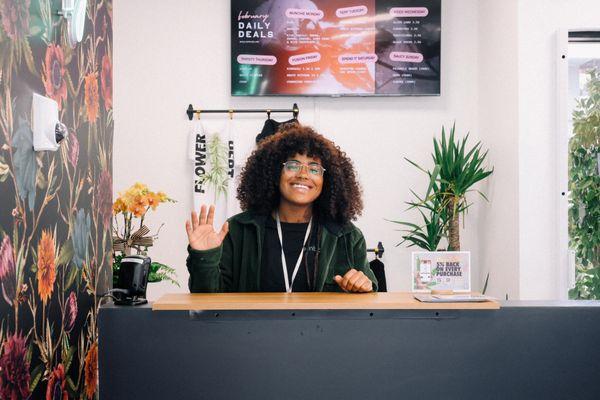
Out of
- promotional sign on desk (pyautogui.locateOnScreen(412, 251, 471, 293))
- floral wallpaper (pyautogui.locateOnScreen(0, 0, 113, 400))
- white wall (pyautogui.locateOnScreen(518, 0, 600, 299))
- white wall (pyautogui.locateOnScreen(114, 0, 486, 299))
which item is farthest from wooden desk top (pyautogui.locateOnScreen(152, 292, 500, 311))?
white wall (pyautogui.locateOnScreen(114, 0, 486, 299))

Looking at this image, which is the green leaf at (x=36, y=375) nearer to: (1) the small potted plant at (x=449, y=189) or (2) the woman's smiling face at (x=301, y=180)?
(2) the woman's smiling face at (x=301, y=180)

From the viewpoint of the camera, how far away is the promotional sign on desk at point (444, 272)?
61.9 inches

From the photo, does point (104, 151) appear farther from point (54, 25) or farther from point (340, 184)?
point (340, 184)

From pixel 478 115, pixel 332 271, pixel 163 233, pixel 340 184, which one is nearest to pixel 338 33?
pixel 478 115

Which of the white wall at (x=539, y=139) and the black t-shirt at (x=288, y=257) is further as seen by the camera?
the white wall at (x=539, y=139)

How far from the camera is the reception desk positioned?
143cm

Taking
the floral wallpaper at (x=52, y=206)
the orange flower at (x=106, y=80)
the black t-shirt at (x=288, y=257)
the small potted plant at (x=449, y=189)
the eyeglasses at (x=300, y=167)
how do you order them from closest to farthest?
the floral wallpaper at (x=52, y=206)
the orange flower at (x=106, y=80)
the black t-shirt at (x=288, y=257)
the eyeglasses at (x=300, y=167)
the small potted plant at (x=449, y=189)

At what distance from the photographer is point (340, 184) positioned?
2.19 metres

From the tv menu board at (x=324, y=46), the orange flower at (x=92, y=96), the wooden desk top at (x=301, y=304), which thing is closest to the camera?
the wooden desk top at (x=301, y=304)

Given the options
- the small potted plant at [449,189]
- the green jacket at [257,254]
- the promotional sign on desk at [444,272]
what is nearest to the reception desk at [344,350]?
the promotional sign on desk at [444,272]

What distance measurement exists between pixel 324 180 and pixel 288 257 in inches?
13.8

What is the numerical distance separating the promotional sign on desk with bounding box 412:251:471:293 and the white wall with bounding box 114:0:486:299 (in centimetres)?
250

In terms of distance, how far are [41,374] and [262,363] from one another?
0.51 metres

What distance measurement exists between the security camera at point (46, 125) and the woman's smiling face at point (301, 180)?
98 cm
